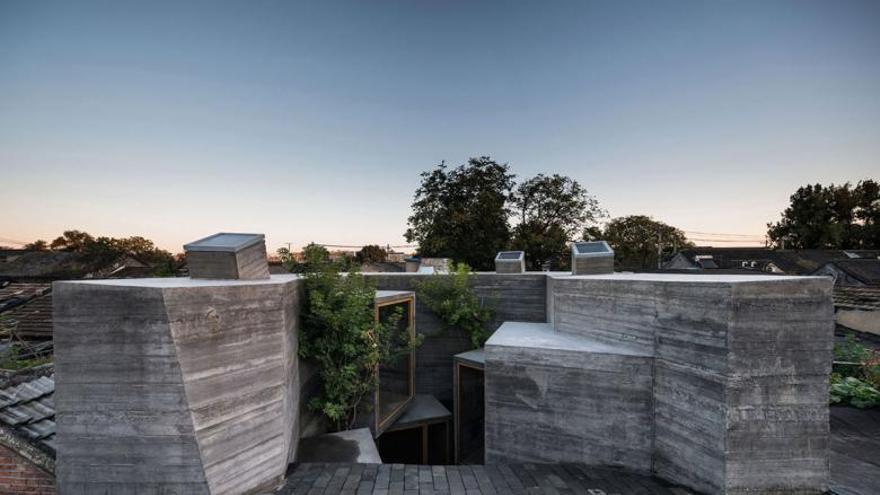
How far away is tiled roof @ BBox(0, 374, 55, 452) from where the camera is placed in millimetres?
3207

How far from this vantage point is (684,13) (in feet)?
33.0

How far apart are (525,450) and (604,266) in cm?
334

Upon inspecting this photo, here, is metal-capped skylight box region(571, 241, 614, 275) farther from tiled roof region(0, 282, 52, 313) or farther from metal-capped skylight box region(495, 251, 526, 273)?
tiled roof region(0, 282, 52, 313)

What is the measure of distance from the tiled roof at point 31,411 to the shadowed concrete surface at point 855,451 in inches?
315

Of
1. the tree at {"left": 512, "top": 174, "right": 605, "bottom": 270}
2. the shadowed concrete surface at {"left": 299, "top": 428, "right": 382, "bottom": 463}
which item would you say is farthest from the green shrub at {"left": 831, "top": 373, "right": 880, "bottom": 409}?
the tree at {"left": 512, "top": 174, "right": 605, "bottom": 270}

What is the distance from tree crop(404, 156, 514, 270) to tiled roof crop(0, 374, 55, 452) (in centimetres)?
1490

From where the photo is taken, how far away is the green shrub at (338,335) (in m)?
4.48

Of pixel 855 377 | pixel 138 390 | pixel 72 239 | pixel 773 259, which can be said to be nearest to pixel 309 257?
pixel 138 390

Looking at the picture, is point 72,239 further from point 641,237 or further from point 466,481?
point 641,237

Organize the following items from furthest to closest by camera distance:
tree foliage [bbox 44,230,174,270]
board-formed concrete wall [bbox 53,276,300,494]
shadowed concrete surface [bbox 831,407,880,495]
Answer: tree foliage [bbox 44,230,174,270] < shadowed concrete surface [bbox 831,407,880,495] < board-formed concrete wall [bbox 53,276,300,494]

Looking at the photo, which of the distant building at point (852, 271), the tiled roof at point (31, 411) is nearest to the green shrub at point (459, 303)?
the tiled roof at point (31, 411)

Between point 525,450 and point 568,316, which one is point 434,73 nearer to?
point 568,316

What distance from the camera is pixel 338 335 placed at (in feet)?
15.3

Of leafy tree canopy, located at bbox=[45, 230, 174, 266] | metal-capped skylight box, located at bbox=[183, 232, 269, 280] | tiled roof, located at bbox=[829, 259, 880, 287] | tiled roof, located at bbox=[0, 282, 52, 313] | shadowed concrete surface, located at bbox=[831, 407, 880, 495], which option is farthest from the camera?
leafy tree canopy, located at bbox=[45, 230, 174, 266]
